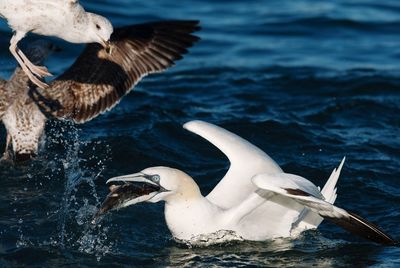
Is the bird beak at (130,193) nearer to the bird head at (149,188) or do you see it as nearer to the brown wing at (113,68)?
the bird head at (149,188)

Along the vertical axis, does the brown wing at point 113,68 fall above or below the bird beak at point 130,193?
above

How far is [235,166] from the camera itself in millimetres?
7180

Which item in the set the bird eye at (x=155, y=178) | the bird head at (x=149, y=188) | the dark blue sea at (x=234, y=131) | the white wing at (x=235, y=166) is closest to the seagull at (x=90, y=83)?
the dark blue sea at (x=234, y=131)

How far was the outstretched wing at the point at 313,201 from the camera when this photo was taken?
6.16 meters

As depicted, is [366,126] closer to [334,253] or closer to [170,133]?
[170,133]

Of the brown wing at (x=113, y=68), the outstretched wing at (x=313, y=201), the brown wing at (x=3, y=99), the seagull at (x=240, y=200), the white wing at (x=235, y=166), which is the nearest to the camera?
the outstretched wing at (x=313, y=201)

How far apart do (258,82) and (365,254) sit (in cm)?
512

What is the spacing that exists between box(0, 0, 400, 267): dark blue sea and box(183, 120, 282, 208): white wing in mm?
383

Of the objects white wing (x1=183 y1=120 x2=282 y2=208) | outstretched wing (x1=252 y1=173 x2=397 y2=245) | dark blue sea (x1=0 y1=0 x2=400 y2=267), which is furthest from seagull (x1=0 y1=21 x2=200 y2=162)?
outstretched wing (x1=252 y1=173 x2=397 y2=245)

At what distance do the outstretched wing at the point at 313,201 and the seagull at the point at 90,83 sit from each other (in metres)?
2.60

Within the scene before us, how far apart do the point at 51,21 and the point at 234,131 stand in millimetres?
2886

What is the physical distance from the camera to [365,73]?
12.2 meters

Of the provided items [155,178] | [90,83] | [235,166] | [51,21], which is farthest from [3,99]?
[155,178]

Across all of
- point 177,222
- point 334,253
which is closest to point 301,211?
point 334,253
